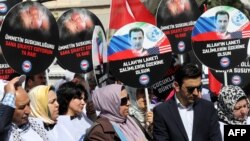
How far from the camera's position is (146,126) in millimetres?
5914

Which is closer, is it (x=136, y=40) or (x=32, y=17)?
(x=136, y=40)

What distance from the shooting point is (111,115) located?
4.78 metres

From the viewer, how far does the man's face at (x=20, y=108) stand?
409cm

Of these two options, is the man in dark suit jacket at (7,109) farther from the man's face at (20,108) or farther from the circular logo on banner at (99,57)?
the circular logo on banner at (99,57)

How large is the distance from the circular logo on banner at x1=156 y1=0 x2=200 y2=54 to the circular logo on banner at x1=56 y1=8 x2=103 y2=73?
734 millimetres

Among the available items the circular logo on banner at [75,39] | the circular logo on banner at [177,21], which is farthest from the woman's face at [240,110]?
the circular logo on banner at [75,39]

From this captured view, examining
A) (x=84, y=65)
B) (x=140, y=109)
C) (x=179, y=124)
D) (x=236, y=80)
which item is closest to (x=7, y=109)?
(x=179, y=124)

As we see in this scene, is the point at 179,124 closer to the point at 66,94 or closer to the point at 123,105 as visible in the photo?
the point at 123,105

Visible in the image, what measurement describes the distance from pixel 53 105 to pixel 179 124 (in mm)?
1121

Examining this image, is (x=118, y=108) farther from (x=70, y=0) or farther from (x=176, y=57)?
(x=70, y=0)

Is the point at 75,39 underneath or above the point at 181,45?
above

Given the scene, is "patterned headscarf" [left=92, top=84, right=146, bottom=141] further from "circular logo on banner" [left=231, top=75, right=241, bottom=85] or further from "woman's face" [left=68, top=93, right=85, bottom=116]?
"circular logo on banner" [left=231, top=75, right=241, bottom=85]

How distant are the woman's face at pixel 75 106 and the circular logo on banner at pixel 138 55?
574mm

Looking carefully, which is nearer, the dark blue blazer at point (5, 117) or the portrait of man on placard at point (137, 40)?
the dark blue blazer at point (5, 117)
